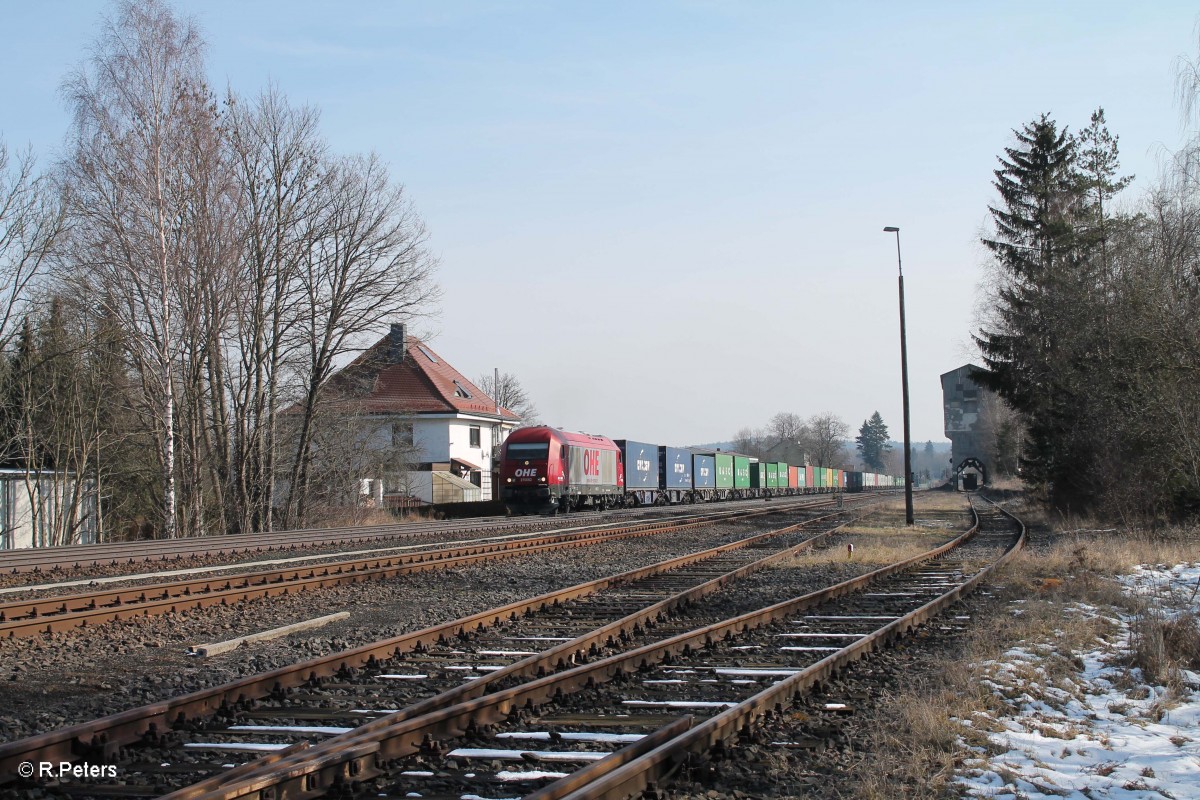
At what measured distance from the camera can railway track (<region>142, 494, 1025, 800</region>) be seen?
4.38 meters

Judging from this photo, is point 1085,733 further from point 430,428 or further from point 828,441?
point 828,441

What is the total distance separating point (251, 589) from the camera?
11633 millimetres

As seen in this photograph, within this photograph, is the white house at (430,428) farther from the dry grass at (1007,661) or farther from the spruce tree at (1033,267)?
the dry grass at (1007,661)

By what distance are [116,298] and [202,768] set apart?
21.8m

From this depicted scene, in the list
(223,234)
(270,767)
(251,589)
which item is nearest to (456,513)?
(223,234)

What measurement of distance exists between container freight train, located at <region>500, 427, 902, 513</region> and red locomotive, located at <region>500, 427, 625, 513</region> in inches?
1.4

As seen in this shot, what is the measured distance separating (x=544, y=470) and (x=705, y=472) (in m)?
22.4

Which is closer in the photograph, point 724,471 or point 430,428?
point 430,428

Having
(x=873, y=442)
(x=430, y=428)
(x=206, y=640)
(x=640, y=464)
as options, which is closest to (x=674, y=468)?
(x=640, y=464)

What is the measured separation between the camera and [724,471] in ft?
189

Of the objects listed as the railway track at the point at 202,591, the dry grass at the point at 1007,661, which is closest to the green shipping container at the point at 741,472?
the railway track at the point at 202,591

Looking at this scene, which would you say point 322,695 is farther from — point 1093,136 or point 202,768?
point 1093,136

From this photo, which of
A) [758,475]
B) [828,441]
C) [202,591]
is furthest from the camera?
[828,441]

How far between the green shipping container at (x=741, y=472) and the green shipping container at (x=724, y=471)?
44.2 inches
